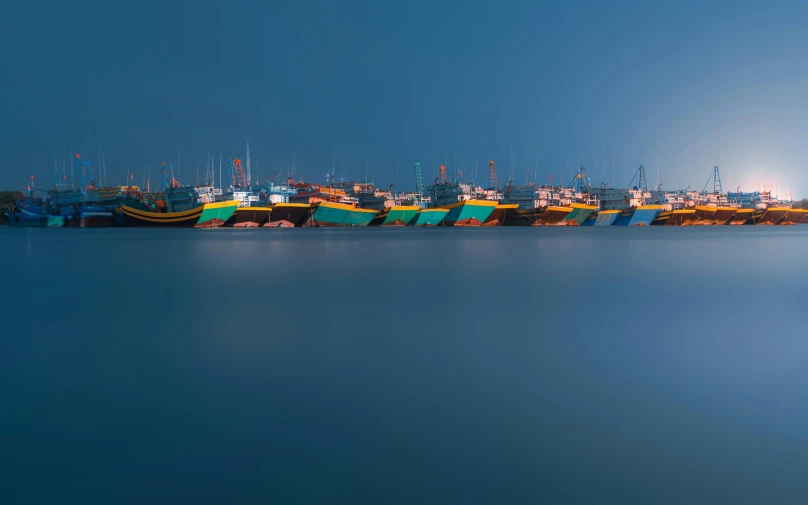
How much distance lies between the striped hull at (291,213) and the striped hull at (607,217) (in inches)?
1307

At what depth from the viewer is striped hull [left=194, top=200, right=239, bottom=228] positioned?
41594mm

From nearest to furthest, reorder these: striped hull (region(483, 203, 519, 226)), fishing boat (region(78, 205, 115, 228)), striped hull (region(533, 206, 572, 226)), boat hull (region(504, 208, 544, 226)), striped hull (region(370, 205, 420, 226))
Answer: fishing boat (region(78, 205, 115, 228)) < striped hull (region(370, 205, 420, 226)) < striped hull (region(533, 206, 572, 226)) < striped hull (region(483, 203, 519, 226)) < boat hull (region(504, 208, 544, 226))

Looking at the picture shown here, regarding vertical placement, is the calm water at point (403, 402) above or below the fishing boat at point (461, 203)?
below

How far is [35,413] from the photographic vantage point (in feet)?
7.66

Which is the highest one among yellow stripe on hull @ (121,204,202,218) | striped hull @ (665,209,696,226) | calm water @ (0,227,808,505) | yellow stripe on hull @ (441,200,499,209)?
yellow stripe on hull @ (441,200,499,209)

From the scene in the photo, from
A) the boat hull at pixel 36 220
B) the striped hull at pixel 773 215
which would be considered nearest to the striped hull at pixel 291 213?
the boat hull at pixel 36 220

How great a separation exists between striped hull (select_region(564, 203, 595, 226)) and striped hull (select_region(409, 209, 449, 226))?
13.6 meters

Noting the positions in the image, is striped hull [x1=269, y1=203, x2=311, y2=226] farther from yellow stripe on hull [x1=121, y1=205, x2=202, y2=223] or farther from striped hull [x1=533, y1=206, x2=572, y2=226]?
striped hull [x1=533, y1=206, x2=572, y2=226]

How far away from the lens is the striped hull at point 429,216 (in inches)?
2144

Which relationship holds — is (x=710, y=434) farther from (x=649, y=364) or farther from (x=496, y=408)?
(x=649, y=364)

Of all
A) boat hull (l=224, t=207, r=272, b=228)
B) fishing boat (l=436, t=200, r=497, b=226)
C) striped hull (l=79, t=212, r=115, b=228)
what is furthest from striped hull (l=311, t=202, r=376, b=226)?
striped hull (l=79, t=212, r=115, b=228)

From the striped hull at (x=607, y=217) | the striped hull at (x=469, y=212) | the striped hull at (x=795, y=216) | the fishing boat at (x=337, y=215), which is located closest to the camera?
the fishing boat at (x=337, y=215)

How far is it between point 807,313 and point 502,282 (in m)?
3.49

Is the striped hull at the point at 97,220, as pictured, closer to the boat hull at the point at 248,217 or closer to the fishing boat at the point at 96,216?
the fishing boat at the point at 96,216
